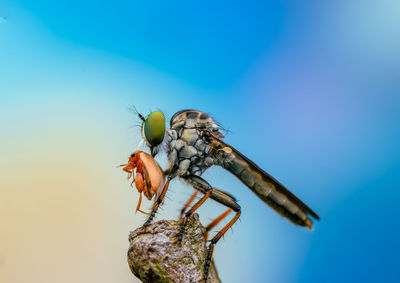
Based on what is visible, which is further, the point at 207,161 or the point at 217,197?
the point at 207,161

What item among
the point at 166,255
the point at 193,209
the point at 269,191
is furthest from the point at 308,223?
the point at 166,255

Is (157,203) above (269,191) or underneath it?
underneath

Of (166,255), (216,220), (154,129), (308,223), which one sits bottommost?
(166,255)

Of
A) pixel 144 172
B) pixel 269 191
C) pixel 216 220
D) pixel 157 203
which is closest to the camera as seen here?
pixel 144 172

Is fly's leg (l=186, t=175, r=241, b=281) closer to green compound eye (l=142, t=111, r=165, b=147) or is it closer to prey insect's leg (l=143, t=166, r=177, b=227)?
prey insect's leg (l=143, t=166, r=177, b=227)

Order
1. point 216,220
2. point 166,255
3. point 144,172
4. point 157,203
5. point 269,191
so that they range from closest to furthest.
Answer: point 166,255 < point 144,172 < point 157,203 < point 216,220 < point 269,191

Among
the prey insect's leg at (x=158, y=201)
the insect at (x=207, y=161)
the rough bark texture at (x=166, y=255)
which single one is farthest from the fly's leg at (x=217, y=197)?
the rough bark texture at (x=166, y=255)

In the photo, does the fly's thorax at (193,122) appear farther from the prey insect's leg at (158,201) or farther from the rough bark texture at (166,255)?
the rough bark texture at (166,255)

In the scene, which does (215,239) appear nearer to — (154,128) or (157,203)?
(157,203)

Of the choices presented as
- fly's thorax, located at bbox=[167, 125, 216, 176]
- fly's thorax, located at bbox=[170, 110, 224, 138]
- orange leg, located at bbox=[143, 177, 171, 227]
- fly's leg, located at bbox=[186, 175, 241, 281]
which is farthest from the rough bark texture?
fly's thorax, located at bbox=[170, 110, 224, 138]
